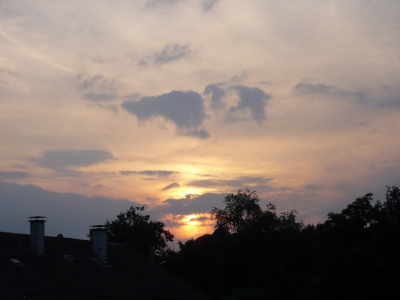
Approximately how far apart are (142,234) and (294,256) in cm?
Answer: 2862

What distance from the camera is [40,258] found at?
35.3m

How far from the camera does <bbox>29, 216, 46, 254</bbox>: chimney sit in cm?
3631

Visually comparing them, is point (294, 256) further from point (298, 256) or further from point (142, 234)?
point (142, 234)

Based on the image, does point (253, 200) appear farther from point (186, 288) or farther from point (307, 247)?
point (186, 288)

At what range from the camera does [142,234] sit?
77750mm

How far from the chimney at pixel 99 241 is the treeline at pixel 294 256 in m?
14.7

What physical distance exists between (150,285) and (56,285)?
827cm

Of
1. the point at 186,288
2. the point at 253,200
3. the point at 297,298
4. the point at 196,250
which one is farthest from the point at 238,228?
the point at 186,288

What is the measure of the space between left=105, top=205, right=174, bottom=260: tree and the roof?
3235cm

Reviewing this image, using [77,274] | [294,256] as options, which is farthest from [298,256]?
[77,274]

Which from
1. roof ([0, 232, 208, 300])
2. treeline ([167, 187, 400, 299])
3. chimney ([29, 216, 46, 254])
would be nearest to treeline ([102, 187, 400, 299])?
treeline ([167, 187, 400, 299])

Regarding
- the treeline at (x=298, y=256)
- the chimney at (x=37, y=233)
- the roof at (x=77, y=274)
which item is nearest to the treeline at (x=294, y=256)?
the treeline at (x=298, y=256)

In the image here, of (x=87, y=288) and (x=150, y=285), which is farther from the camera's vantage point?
(x=150, y=285)

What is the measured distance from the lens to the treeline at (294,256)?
3312cm
